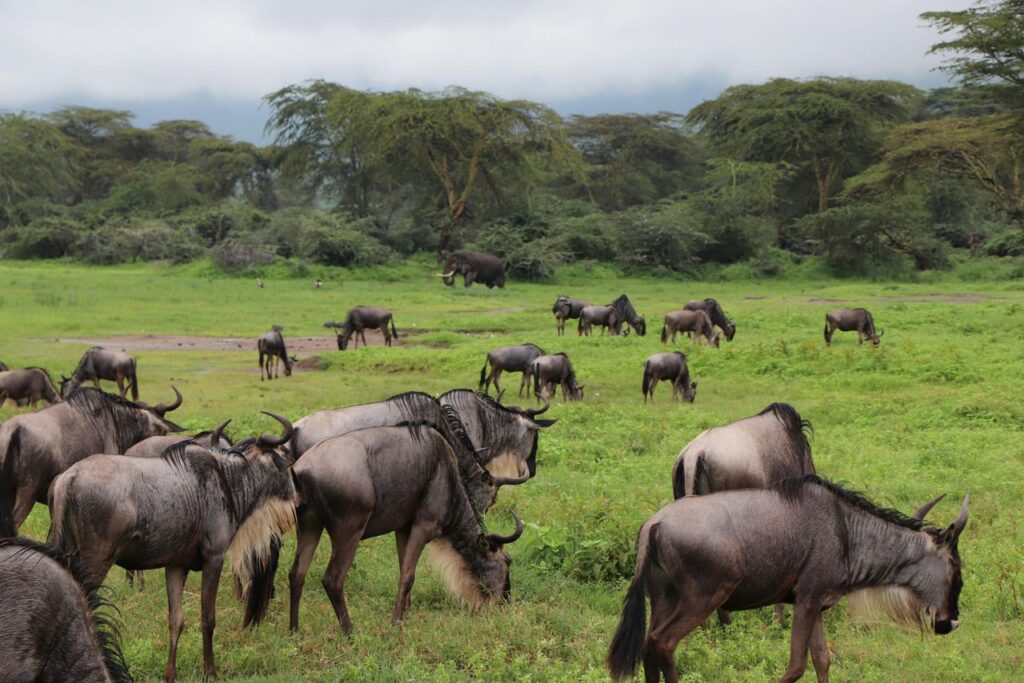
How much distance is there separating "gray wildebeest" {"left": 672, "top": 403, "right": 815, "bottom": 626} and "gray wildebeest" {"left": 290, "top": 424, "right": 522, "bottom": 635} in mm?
1521

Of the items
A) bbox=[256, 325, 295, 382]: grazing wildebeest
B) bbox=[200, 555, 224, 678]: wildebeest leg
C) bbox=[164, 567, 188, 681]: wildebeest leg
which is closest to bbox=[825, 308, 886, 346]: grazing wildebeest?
bbox=[256, 325, 295, 382]: grazing wildebeest

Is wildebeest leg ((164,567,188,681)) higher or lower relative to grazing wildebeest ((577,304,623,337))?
lower

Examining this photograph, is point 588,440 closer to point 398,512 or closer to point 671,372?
point 671,372

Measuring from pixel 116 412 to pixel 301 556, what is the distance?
2.74 m

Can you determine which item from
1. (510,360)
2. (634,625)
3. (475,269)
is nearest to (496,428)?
(634,625)

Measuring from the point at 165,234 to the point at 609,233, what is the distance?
19.5m

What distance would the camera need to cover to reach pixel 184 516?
6297 millimetres

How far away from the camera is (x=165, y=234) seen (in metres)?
42.3

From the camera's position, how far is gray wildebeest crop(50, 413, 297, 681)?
5.93 metres

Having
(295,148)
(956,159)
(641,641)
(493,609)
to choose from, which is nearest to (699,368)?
(493,609)

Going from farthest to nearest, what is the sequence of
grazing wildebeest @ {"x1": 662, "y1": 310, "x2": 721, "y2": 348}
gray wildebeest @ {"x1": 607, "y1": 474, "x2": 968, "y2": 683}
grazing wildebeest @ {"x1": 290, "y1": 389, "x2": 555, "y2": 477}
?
grazing wildebeest @ {"x1": 662, "y1": 310, "x2": 721, "y2": 348} → grazing wildebeest @ {"x1": 290, "y1": 389, "x2": 555, "y2": 477} → gray wildebeest @ {"x1": 607, "y1": 474, "x2": 968, "y2": 683}

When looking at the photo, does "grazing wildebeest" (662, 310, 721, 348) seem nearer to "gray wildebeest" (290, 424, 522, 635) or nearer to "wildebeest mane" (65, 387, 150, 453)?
"wildebeest mane" (65, 387, 150, 453)

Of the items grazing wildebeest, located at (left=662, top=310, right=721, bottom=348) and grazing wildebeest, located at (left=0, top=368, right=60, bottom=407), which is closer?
grazing wildebeest, located at (left=0, top=368, right=60, bottom=407)

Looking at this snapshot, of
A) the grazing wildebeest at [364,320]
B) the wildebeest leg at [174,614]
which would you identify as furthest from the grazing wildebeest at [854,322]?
the wildebeest leg at [174,614]
